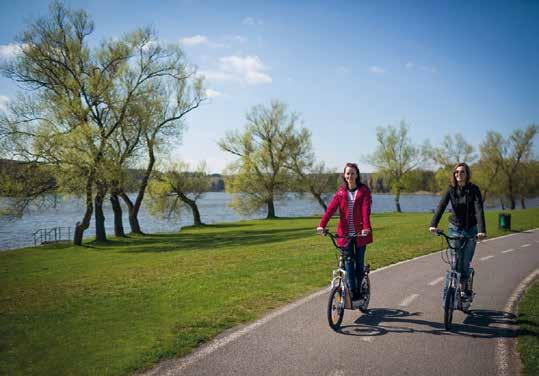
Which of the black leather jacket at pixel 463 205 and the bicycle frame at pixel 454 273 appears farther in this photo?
the black leather jacket at pixel 463 205

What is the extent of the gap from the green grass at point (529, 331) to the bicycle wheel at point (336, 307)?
90.4 inches

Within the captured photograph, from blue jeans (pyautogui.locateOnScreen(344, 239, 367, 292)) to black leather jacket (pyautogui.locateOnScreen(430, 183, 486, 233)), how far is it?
4.19 ft

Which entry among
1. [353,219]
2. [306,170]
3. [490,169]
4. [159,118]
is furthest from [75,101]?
[490,169]

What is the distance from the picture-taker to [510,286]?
7.88m

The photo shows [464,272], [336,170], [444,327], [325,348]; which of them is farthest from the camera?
[336,170]

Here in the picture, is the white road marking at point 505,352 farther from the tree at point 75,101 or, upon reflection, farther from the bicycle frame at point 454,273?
the tree at point 75,101

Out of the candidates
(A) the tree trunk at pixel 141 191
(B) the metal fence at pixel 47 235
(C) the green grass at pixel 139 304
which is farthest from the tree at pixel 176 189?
(C) the green grass at pixel 139 304

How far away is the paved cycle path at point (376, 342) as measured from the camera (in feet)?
14.2

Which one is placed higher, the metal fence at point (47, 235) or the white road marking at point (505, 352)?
the white road marking at point (505, 352)

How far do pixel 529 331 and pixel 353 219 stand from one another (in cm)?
295

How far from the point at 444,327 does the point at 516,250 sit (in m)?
9.07

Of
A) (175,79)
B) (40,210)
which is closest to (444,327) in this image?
(40,210)

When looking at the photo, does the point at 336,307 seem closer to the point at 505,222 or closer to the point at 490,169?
the point at 505,222

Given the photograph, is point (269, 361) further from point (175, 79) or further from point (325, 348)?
point (175, 79)
